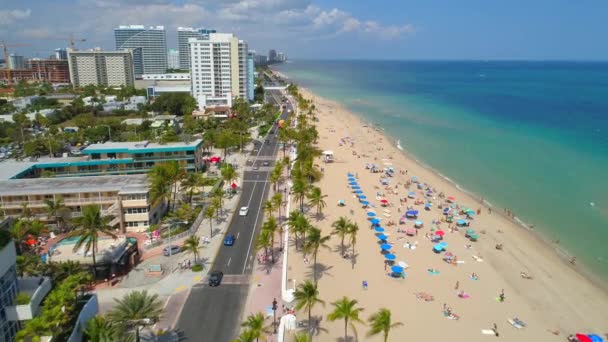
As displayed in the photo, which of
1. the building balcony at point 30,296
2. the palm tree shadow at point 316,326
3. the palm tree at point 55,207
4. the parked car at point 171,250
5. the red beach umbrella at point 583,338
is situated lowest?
the red beach umbrella at point 583,338

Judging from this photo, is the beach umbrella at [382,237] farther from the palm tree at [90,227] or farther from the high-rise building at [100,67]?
the high-rise building at [100,67]

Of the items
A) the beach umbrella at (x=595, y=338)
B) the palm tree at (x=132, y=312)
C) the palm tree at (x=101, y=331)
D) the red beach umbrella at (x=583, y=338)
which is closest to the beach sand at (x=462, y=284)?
the red beach umbrella at (x=583, y=338)

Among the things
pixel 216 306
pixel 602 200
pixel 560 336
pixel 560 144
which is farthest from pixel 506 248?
pixel 560 144

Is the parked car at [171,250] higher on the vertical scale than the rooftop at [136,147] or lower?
lower

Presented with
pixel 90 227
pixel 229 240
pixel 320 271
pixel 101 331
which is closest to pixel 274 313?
pixel 320 271

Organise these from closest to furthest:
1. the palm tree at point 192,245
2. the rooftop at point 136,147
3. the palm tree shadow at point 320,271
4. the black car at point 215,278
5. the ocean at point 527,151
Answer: the black car at point 215,278 → the palm tree at point 192,245 → the palm tree shadow at point 320,271 → the ocean at point 527,151 → the rooftop at point 136,147

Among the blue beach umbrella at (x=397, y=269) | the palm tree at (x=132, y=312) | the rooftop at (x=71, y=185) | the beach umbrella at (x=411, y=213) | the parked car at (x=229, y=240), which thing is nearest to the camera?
the palm tree at (x=132, y=312)

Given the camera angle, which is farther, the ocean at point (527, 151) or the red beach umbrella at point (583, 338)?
the ocean at point (527, 151)

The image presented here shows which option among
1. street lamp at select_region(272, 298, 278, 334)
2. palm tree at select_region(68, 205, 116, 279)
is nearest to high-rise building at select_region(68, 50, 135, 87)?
palm tree at select_region(68, 205, 116, 279)
